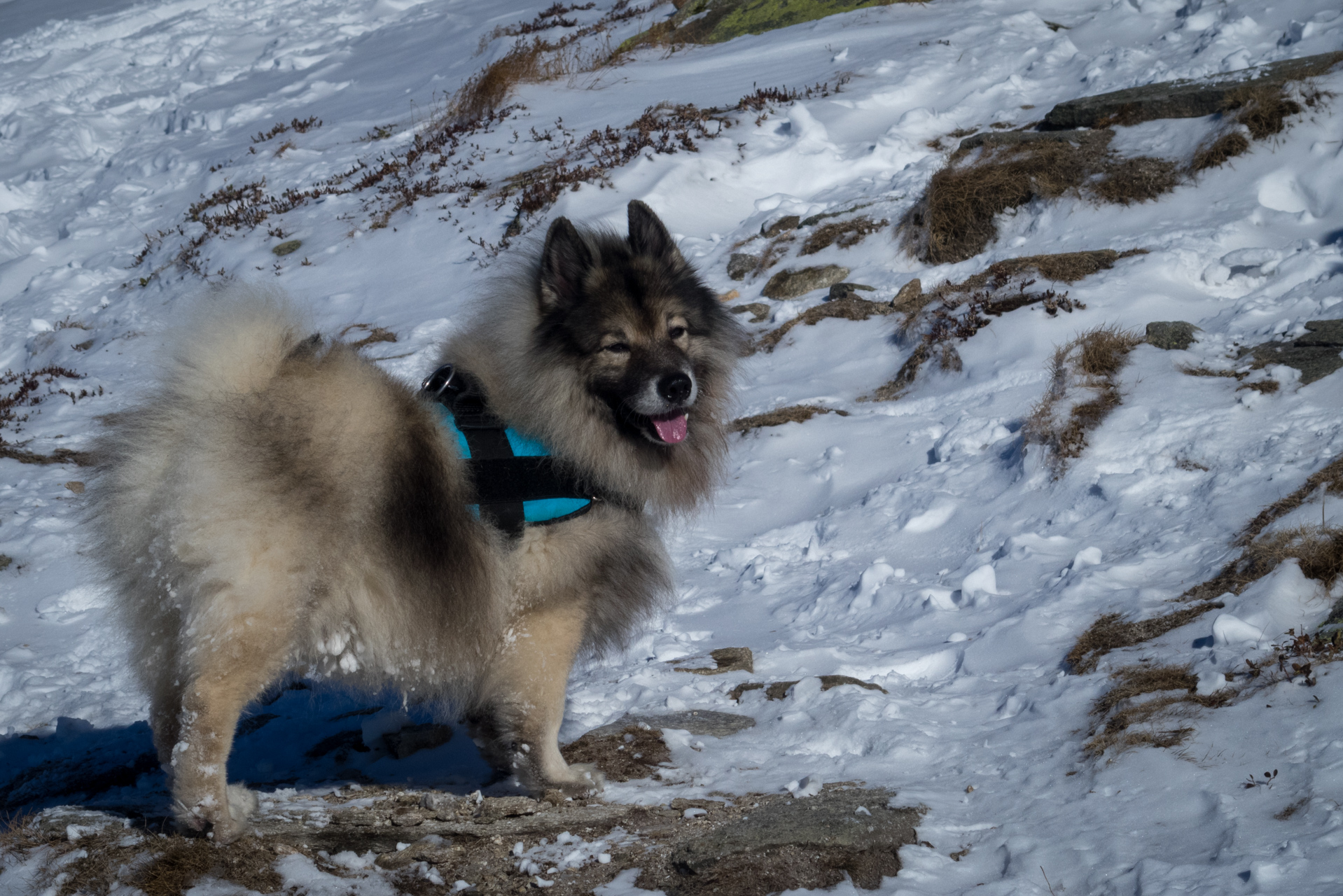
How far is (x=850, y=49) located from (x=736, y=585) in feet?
37.1

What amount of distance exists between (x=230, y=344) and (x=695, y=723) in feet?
7.90

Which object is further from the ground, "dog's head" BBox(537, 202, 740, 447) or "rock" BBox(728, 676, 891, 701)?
"dog's head" BBox(537, 202, 740, 447)

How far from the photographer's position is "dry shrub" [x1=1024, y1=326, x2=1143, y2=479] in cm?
541

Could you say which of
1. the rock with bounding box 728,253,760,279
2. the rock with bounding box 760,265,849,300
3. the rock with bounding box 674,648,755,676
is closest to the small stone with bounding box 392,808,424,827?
the rock with bounding box 674,648,755,676

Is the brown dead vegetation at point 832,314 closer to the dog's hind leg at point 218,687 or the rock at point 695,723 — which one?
the rock at point 695,723

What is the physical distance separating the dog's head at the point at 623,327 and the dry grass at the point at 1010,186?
5339 mm

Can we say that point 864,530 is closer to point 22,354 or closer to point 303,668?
point 303,668

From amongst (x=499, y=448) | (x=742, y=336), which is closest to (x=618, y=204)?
(x=742, y=336)

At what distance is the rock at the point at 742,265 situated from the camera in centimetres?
936

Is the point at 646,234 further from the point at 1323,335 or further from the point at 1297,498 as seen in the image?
the point at 1323,335

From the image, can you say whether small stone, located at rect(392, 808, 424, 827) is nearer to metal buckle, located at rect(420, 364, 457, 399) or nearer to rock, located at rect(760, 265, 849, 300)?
metal buckle, located at rect(420, 364, 457, 399)

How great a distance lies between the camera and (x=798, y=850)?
107 inches

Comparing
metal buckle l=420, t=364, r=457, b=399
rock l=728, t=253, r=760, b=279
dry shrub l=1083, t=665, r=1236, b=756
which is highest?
metal buckle l=420, t=364, r=457, b=399

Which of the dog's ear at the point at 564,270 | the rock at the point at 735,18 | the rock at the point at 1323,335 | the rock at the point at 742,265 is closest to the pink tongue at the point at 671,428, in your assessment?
the dog's ear at the point at 564,270
